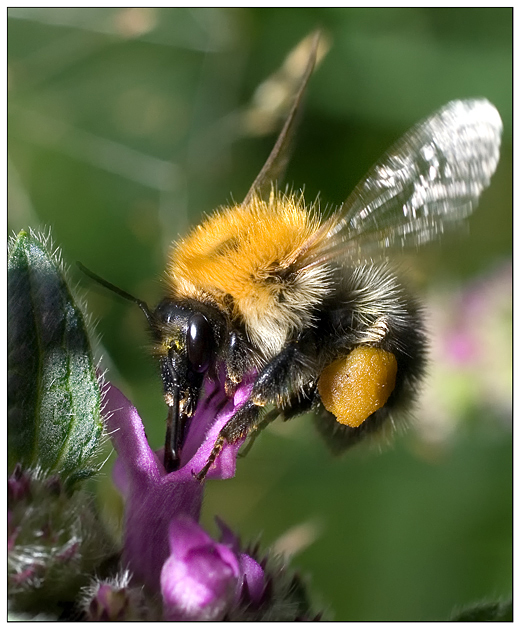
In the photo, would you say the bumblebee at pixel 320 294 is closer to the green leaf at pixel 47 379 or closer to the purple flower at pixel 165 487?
the purple flower at pixel 165 487

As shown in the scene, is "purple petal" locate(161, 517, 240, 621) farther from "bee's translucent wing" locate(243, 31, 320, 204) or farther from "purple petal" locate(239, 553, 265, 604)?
"bee's translucent wing" locate(243, 31, 320, 204)

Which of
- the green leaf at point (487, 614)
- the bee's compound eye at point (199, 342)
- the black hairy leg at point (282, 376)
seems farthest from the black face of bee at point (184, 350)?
the green leaf at point (487, 614)

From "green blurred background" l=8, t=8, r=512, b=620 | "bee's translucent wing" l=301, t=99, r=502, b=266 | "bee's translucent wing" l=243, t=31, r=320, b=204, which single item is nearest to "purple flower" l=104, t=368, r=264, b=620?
"bee's translucent wing" l=301, t=99, r=502, b=266

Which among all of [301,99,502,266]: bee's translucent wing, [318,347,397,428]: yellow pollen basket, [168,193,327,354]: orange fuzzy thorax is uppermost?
[301,99,502,266]: bee's translucent wing

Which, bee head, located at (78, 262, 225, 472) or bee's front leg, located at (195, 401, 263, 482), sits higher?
bee head, located at (78, 262, 225, 472)

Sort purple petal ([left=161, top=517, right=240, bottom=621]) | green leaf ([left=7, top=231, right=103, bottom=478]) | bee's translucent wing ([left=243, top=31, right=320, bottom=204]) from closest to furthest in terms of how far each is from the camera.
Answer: purple petal ([left=161, top=517, right=240, bottom=621]) < green leaf ([left=7, top=231, right=103, bottom=478]) < bee's translucent wing ([left=243, top=31, right=320, bottom=204])

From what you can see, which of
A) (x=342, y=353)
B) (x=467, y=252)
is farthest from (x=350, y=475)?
(x=342, y=353)

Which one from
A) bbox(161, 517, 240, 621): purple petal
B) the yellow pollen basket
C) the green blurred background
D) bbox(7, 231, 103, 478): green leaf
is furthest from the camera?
the green blurred background

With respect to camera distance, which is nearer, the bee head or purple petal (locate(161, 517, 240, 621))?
purple petal (locate(161, 517, 240, 621))
